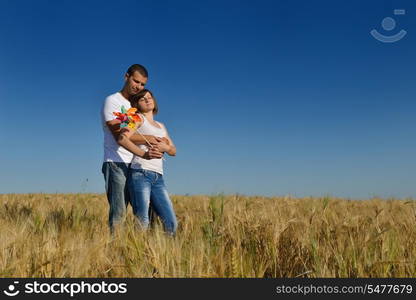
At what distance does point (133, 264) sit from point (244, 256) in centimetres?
71

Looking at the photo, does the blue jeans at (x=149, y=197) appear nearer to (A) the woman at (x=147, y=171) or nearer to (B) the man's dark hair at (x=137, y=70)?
(A) the woman at (x=147, y=171)

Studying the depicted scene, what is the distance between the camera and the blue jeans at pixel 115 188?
4.04 metres

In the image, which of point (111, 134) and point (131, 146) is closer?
point (131, 146)

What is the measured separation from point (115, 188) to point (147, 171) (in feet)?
1.13

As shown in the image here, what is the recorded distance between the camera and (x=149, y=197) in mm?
4062

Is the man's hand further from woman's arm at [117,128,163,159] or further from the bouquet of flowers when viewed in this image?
the bouquet of flowers

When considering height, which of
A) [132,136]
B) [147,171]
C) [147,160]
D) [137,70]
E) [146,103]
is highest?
[137,70]

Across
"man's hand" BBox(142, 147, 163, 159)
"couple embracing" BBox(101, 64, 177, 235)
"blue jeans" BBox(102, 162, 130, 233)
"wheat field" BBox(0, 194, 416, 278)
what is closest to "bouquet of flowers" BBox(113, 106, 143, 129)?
"couple embracing" BBox(101, 64, 177, 235)

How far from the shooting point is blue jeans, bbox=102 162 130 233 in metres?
4.04

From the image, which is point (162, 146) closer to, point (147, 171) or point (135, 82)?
point (147, 171)

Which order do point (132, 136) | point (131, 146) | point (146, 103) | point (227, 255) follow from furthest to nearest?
1. point (146, 103)
2. point (132, 136)
3. point (131, 146)
4. point (227, 255)

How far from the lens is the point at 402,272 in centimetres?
242

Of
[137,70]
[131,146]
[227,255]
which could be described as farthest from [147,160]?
[227,255]

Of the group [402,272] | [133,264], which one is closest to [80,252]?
[133,264]
